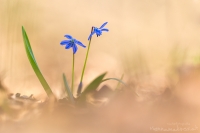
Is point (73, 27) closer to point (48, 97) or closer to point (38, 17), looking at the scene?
point (38, 17)

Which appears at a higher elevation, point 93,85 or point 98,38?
point 98,38

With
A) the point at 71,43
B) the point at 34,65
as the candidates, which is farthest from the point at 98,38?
the point at 34,65

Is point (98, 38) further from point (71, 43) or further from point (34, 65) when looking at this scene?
point (34, 65)

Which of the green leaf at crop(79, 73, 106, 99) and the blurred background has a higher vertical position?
the blurred background

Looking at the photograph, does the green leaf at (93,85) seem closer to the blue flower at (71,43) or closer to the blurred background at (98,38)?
the blurred background at (98,38)

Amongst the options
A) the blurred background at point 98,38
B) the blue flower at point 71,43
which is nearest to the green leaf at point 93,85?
the blurred background at point 98,38

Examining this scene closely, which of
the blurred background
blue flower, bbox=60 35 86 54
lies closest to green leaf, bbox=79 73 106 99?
the blurred background

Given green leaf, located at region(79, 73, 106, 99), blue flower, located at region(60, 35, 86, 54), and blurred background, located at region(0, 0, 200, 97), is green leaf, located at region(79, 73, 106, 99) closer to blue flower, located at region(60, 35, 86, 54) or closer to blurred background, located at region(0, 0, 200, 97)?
blurred background, located at region(0, 0, 200, 97)

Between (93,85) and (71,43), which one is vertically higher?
(71,43)

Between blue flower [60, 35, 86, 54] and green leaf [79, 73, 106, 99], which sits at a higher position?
blue flower [60, 35, 86, 54]
